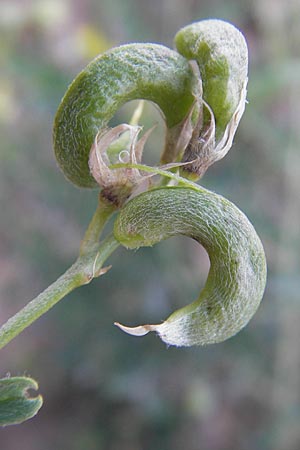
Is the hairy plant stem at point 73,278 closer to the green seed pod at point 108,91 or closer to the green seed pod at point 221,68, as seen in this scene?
the green seed pod at point 108,91

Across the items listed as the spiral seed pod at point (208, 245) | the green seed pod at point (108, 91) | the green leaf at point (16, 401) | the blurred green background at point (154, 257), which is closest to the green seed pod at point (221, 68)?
the green seed pod at point (108, 91)

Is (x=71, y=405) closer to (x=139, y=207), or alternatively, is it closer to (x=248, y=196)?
(x=248, y=196)

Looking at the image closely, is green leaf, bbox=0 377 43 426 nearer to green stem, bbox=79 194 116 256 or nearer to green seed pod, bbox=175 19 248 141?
green stem, bbox=79 194 116 256

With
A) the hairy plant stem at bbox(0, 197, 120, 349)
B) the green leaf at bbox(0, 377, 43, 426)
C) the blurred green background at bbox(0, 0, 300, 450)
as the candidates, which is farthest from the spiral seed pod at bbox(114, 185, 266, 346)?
the blurred green background at bbox(0, 0, 300, 450)

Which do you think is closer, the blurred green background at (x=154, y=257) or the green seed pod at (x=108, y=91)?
the green seed pod at (x=108, y=91)

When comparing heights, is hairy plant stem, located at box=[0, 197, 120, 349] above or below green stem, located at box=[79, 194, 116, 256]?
below

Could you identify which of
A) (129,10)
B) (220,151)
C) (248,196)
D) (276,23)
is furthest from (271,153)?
(220,151)
